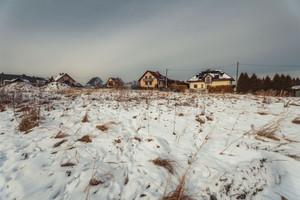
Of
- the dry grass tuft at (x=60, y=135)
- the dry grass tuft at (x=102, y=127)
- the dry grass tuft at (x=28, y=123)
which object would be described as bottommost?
the dry grass tuft at (x=60, y=135)

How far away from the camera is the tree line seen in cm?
2352

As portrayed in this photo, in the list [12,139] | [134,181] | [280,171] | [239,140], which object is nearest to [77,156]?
[134,181]

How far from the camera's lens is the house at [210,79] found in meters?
34.3

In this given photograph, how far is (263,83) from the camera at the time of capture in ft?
83.2

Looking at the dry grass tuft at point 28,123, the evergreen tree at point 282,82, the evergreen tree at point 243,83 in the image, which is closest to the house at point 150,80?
the evergreen tree at point 243,83

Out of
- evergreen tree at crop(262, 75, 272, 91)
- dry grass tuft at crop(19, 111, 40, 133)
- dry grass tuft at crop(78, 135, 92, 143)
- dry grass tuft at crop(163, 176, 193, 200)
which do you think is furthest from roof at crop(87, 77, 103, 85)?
dry grass tuft at crop(163, 176, 193, 200)

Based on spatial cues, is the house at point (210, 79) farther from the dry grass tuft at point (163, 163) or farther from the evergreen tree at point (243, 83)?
the dry grass tuft at point (163, 163)

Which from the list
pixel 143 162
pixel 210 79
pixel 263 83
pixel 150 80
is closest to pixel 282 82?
pixel 263 83

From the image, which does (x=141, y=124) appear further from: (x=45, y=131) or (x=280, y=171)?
(x=280, y=171)

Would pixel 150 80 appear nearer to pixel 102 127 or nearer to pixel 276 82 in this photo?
pixel 276 82

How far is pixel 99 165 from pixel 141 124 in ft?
5.32

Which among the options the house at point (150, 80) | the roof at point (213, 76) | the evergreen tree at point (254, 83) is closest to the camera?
the evergreen tree at point (254, 83)

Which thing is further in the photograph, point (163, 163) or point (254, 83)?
point (254, 83)

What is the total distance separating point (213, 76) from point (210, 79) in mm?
1429
